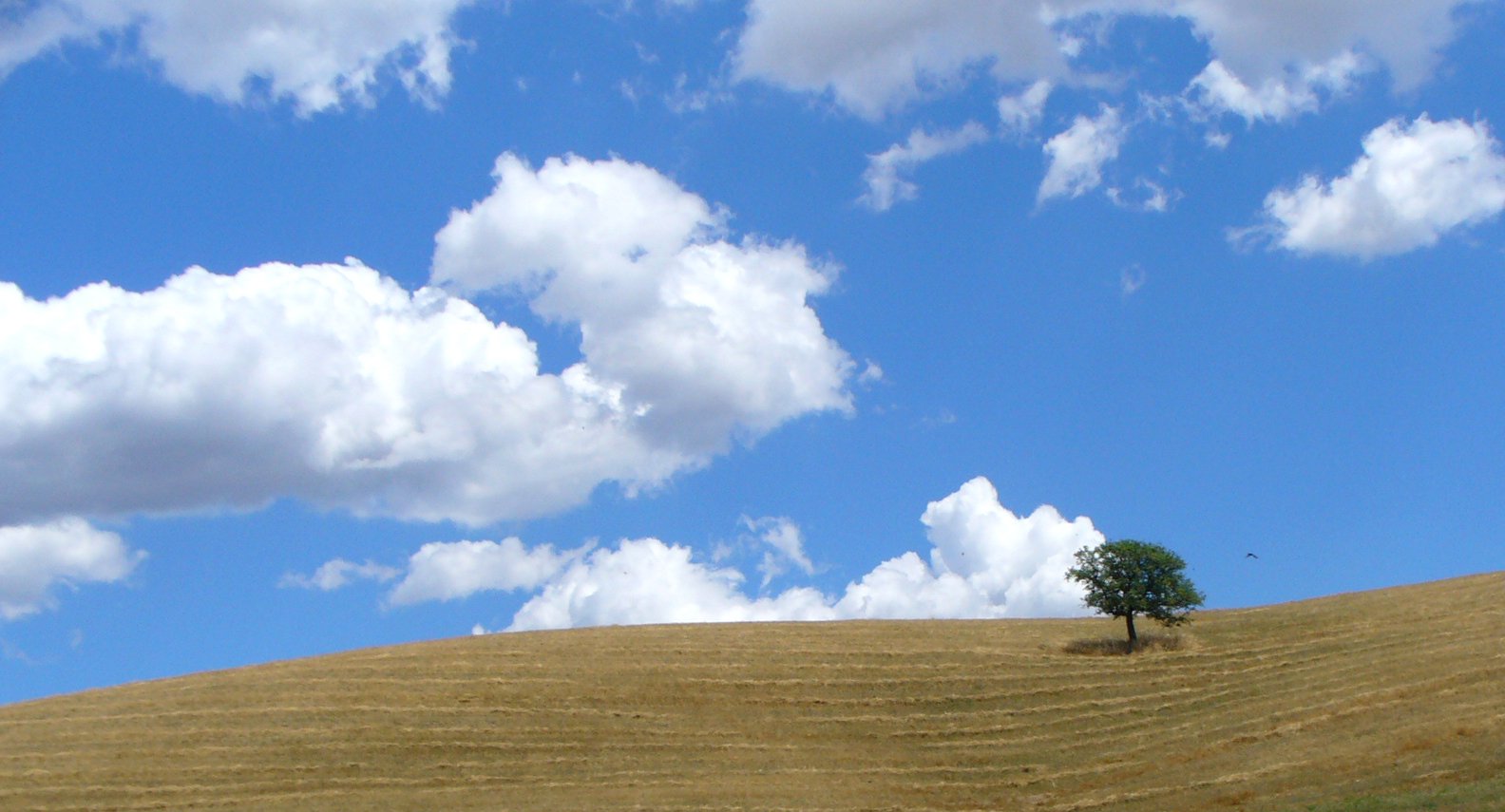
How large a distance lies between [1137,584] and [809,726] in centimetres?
2358

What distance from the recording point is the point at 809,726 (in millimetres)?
54812

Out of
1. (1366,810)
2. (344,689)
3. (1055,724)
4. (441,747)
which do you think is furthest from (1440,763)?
(344,689)

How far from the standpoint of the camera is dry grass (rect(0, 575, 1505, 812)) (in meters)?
45.1

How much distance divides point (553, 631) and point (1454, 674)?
46.7 metres

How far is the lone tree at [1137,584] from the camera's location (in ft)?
224

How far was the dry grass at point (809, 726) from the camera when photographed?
148 ft

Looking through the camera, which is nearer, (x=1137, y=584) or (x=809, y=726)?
(x=809, y=726)

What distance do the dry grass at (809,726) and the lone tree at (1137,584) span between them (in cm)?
273

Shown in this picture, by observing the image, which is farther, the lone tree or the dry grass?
the lone tree

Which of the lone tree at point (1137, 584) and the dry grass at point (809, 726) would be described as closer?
the dry grass at point (809, 726)

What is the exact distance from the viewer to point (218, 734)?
5169 centimetres

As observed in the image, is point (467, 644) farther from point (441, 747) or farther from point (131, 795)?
point (131, 795)

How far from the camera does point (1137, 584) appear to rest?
68438 millimetres

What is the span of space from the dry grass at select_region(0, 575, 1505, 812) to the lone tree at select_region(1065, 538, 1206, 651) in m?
2.73
